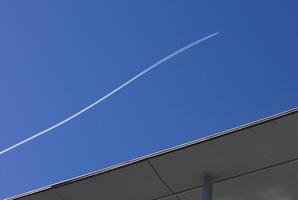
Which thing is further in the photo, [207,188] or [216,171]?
[216,171]

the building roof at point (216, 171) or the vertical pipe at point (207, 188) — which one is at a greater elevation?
the building roof at point (216, 171)

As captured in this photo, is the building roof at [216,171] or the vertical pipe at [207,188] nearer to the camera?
the building roof at [216,171]

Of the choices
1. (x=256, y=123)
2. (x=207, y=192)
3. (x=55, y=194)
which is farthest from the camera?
(x=55, y=194)

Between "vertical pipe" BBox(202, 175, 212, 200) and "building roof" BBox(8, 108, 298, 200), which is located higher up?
"building roof" BBox(8, 108, 298, 200)

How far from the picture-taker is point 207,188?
6.73m

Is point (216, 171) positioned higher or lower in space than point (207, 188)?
higher

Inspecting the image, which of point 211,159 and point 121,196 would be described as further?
point 121,196

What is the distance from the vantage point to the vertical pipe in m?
6.62

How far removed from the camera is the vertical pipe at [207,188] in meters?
6.62

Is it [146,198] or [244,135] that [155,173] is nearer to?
[146,198]

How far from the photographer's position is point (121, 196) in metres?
7.48

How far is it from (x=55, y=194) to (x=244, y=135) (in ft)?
9.25

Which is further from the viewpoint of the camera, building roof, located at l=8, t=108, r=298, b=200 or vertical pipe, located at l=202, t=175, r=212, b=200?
vertical pipe, located at l=202, t=175, r=212, b=200

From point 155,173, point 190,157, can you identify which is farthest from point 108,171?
point 190,157
